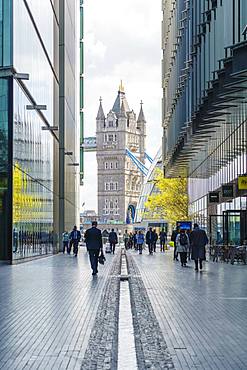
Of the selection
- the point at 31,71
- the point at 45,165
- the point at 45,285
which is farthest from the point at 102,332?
the point at 45,165

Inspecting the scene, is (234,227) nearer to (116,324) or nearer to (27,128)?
(27,128)

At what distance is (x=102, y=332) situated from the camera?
11.1m

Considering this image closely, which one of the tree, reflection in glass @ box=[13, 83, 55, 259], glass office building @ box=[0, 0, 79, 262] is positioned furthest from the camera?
the tree

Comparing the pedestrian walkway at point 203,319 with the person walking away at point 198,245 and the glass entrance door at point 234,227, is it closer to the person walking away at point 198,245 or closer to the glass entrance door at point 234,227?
the person walking away at point 198,245

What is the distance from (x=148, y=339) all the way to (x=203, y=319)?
259 centimetres

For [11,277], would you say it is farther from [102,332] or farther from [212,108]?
[102,332]

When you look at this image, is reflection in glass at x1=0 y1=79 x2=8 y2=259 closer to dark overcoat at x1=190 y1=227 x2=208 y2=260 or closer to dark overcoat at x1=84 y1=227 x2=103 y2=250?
dark overcoat at x1=190 y1=227 x2=208 y2=260

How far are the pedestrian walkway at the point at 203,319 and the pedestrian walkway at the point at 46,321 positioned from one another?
1.17m

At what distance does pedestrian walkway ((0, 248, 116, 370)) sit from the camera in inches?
354

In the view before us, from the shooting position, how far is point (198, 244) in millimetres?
28656

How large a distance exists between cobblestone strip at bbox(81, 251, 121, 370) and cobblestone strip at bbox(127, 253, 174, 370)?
0.29m

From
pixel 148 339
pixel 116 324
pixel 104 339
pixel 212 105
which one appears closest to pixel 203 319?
pixel 116 324

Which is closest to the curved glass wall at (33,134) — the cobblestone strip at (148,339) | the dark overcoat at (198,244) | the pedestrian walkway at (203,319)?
the dark overcoat at (198,244)

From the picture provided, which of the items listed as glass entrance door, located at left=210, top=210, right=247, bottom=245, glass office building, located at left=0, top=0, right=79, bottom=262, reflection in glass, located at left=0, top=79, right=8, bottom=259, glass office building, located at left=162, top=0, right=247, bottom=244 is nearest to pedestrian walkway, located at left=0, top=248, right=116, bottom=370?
glass office building, located at left=162, top=0, right=247, bottom=244
